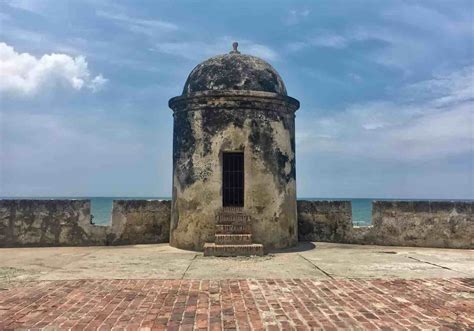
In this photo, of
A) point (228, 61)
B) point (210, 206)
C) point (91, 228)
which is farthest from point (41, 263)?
point (228, 61)

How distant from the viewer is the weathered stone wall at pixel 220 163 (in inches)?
378

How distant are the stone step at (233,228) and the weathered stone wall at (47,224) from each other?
358 centimetres

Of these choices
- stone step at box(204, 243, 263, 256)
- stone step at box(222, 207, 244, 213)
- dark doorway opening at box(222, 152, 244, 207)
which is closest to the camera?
stone step at box(204, 243, 263, 256)

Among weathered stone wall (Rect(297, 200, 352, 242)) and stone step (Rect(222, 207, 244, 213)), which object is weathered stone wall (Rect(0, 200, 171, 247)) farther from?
weathered stone wall (Rect(297, 200, 352, 242))

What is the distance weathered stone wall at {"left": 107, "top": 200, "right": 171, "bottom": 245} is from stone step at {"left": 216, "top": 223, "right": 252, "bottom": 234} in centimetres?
257

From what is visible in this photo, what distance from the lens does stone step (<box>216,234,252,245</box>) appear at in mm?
8883

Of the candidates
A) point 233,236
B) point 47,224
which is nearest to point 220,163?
point 233,236

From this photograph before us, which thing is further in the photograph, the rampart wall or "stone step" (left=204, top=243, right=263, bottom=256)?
the rampart wall

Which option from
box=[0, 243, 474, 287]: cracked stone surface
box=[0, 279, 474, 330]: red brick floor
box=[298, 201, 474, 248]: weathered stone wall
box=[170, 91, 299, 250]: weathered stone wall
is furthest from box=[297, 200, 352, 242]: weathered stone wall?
box=[0, 279, 474, 330]: red brick floor

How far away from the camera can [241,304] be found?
16.0ft

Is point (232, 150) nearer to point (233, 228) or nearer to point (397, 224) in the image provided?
point (233, 228)

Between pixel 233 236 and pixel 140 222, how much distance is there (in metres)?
3.35

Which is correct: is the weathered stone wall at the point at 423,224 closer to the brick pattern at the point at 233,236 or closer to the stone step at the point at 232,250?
the brick pattern at the point at 233,236

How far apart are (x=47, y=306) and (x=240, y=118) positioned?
20.1 ft
